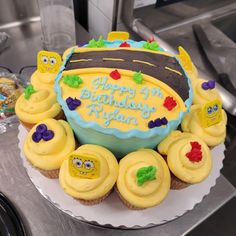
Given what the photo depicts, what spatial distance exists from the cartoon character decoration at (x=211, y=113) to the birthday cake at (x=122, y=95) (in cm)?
5

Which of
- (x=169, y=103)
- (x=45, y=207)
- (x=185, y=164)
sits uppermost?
(x=169, y=103)

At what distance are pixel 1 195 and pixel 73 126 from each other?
12.6 inches

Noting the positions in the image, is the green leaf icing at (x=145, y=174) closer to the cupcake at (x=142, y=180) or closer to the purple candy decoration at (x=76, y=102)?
the cupcake at (x=142, y=180)

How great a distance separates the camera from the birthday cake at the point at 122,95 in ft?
2.30

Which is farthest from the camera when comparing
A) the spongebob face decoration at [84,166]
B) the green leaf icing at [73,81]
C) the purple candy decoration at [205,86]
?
the purple candy decoration at [205,86]

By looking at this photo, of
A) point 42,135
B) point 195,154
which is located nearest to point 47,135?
point 42,135

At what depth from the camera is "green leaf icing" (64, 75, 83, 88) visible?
0.74 meters

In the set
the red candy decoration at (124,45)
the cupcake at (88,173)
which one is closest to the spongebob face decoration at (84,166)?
the cupcake at (88,173)

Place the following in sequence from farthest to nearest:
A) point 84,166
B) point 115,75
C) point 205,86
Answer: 1. point 205,86
2. point 115,75
3. point 84,166

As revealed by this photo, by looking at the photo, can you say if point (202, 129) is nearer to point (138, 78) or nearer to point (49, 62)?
point (138, 78)

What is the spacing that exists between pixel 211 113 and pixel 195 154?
124 mm

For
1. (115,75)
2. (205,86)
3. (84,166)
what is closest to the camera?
(84,166)

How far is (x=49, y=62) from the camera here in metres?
0.82

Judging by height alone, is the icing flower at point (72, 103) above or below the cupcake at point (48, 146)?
above
